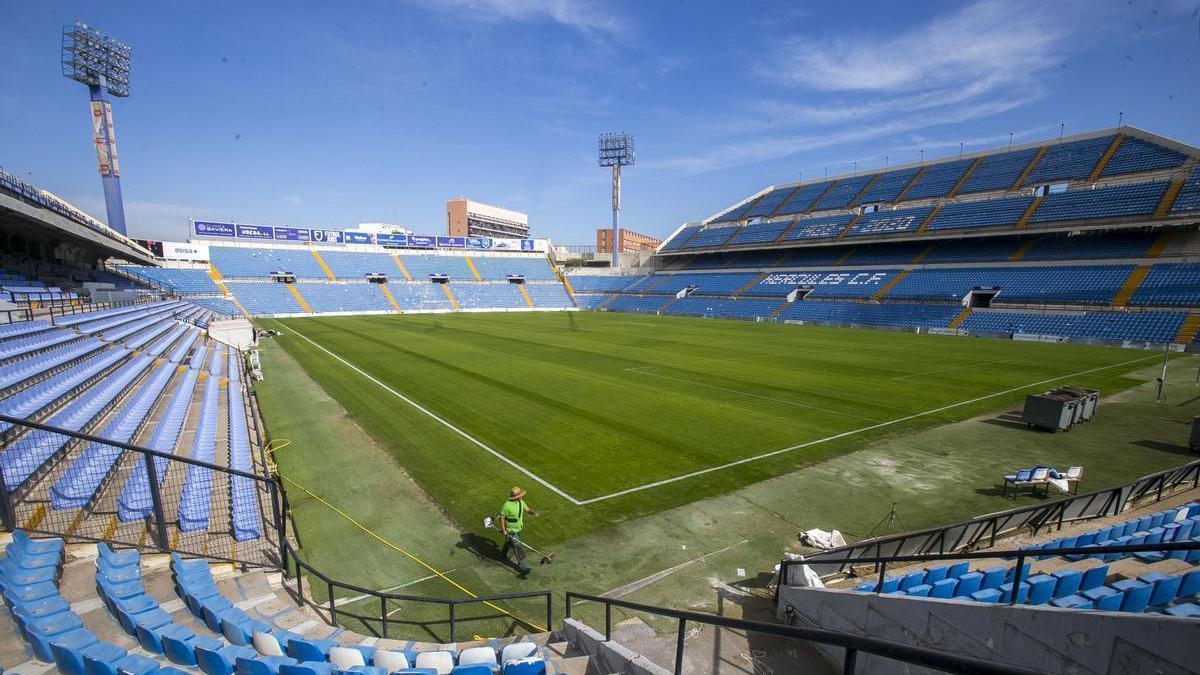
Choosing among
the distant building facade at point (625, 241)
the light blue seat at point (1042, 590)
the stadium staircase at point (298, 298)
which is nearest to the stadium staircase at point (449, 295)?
the stadium staircase at point (298, 298)

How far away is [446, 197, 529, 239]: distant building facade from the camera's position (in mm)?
139625

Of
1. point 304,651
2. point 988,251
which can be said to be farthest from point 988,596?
point 988,251

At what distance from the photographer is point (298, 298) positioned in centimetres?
5922

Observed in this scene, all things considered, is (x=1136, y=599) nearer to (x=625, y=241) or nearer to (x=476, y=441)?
(x=476, y=441)

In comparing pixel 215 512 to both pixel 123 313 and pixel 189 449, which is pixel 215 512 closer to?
pixel 189 449

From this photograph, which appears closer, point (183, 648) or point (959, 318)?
point (183, 648)

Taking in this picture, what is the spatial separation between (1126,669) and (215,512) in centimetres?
1109

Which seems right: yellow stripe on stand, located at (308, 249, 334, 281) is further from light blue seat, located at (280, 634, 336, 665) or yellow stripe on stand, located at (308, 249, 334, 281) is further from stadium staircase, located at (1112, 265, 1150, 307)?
stadium staircase, located at (1112, 265, 1150, 307)

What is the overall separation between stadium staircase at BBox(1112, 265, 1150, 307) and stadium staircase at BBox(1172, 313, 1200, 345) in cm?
389

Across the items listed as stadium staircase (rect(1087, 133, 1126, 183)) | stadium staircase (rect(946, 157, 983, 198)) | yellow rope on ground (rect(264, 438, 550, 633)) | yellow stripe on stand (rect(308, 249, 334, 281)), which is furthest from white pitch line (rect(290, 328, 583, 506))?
stadium staircase (rect(946, 157, 983, 198))

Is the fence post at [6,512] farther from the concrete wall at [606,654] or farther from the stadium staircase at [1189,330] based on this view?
the stadium staircase at [1189,330]

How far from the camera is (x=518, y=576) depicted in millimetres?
7816

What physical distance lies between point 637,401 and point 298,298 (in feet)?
182

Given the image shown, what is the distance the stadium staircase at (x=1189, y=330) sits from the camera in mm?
31609
